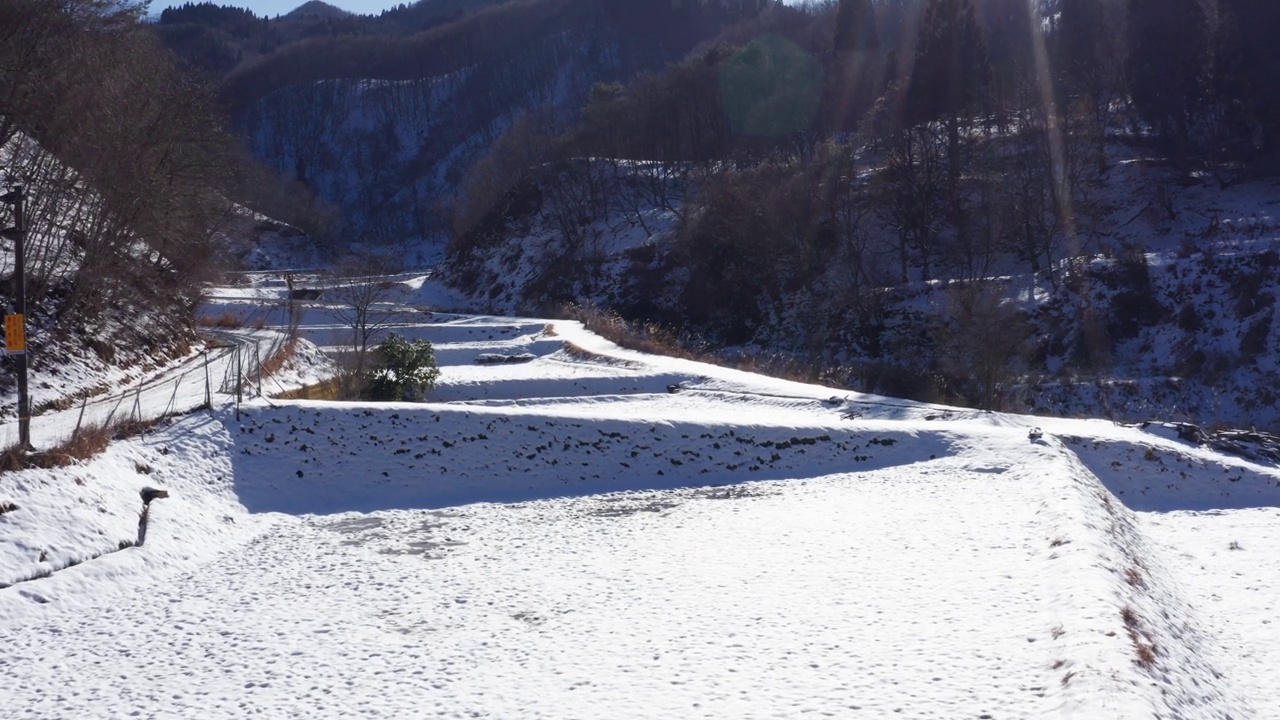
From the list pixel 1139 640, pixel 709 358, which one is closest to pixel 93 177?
pixel 709 358

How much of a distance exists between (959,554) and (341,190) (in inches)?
5569

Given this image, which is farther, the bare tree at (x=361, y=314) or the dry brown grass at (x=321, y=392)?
the bare tree at (x=361, y=314)

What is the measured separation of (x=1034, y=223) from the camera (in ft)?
145

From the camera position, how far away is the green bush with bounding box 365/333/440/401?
1972cm

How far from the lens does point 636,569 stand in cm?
922

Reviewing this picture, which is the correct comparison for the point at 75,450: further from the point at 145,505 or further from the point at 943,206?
the point at 943,206

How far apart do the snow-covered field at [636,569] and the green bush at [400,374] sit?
590 cm

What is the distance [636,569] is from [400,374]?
11.9m

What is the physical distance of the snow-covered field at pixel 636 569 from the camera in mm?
6301

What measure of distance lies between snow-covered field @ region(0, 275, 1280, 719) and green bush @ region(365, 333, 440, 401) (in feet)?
19.4

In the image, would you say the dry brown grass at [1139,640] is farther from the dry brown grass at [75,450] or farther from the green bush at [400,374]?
the green bush at [400,374]

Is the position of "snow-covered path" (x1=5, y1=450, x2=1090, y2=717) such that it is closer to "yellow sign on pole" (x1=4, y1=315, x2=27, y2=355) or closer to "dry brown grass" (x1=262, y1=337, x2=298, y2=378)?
"yellow sign on pole" (x1=4, y1=315, x2=27, y2=355)

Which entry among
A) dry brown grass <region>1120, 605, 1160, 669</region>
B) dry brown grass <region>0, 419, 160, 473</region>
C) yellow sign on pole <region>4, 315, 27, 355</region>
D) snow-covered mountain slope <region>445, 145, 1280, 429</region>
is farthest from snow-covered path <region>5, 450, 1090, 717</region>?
snow-covered mountain slope <region>445, 145, 1280, 429</region>

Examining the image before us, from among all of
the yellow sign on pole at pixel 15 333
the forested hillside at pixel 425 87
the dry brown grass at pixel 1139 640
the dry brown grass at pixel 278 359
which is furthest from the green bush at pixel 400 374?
the forested hillside at pixel 425 87
